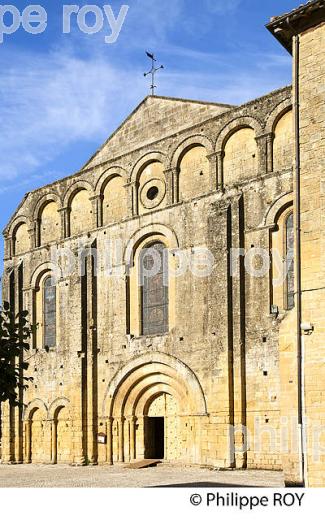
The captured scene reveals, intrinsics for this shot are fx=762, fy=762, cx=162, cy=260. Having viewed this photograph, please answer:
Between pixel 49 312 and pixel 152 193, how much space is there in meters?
6.32

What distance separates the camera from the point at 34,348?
90.7 feet

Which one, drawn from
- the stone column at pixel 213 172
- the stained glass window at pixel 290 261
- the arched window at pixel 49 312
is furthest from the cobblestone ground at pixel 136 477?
the stone column at pixel 213 172

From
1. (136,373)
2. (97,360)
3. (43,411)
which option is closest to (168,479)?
(136,373)

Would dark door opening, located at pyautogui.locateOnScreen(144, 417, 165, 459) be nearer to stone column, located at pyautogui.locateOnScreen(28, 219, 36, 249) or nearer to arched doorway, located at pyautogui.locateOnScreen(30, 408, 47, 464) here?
arched doorway, located at pyautogui.locateOnScreen(30, 408, 47, 464)

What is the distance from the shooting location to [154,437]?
24.3 m

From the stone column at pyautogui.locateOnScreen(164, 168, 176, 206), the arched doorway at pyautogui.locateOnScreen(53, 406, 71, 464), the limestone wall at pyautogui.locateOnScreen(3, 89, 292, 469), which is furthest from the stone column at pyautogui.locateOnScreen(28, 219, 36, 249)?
the stone column at pyautogui.locateOnScreen(164, 168, 176, 206)

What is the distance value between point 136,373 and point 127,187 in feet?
20.3

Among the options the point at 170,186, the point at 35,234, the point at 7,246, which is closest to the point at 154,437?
the point at 170,186

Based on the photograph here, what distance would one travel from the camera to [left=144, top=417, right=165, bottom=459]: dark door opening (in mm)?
24016

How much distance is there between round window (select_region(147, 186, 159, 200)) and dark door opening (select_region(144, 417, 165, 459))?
23.2 ft

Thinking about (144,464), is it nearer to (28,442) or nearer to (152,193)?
(28,442)

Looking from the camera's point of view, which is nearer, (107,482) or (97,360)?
(107,482)

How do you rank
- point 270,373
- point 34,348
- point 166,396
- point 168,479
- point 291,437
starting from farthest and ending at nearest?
point 34,348 → point 166,396 → point 270,373 → point 168,479 → point 291,437
